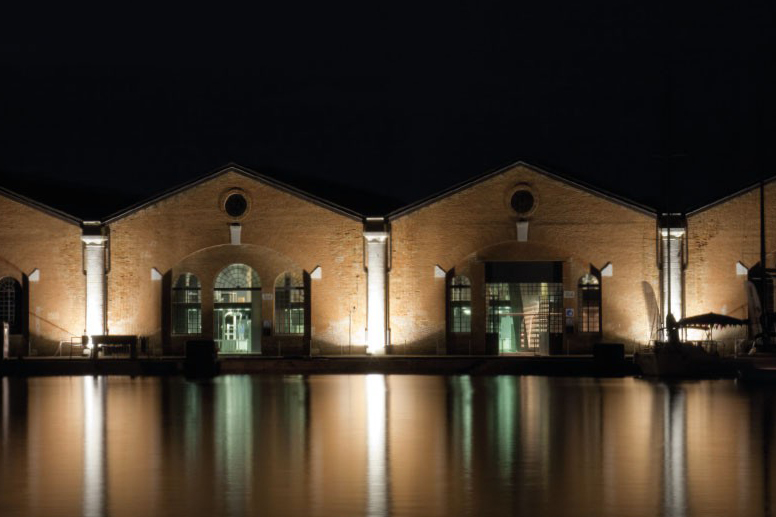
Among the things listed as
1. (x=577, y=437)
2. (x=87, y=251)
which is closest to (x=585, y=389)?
(x=577, y=437)

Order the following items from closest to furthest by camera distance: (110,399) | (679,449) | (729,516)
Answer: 1. (729,516)
2. (679,449)
3. (110,399)

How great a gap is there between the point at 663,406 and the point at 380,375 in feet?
58.9

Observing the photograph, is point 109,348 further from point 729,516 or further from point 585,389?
point 729,516

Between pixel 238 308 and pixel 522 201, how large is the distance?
11419 mm

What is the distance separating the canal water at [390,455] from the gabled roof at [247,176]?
21.2 m

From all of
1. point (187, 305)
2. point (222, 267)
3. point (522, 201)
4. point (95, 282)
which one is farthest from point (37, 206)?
point (522, 201)

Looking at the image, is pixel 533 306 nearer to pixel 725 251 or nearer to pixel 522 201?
pixel 522 201

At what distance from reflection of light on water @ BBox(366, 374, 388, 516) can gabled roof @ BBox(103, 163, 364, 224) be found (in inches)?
821

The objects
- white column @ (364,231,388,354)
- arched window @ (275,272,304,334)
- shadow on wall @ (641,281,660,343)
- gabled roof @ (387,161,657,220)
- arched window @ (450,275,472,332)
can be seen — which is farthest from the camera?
arched window @ (275,272,304,334)

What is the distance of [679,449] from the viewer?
16.2 meters

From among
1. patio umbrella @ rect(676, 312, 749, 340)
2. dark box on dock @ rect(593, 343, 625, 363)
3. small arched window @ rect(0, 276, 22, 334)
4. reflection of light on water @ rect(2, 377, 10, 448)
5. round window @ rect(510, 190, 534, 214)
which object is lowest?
reflection of light on water @ rect(2, 377, 10, 448)

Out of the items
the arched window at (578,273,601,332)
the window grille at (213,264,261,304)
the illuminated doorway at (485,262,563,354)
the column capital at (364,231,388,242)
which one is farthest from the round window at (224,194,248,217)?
the arched window at (578,273,601,332)

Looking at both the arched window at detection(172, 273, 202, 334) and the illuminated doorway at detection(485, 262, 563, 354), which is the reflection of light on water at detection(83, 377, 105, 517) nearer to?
the arched window at detection(172, 273, 202, 334)

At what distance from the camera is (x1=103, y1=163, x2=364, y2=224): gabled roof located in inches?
1932
